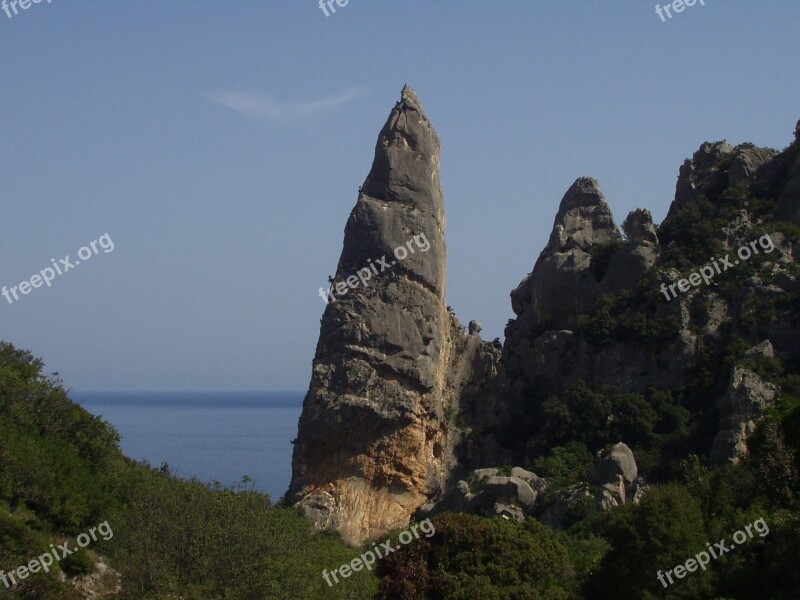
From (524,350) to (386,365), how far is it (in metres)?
7.20

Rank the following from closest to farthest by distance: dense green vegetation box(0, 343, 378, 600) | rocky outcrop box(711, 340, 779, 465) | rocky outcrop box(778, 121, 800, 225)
Result: dense green vegetation box(0, 343, 378, 600), rocky outcrop box(711, 340, 779, 465), rocky outcrop box(778, 121, 800, 225)

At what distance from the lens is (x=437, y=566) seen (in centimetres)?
2900

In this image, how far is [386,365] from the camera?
47000mm

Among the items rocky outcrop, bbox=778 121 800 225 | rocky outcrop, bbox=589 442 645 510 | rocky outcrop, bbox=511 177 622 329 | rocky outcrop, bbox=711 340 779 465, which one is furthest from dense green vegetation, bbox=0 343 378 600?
rocky outcrop, bbox=778 121 800 225

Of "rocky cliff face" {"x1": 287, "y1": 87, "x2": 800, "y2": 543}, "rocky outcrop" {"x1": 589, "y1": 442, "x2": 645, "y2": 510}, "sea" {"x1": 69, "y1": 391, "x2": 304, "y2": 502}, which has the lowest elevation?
"rocky outcrop" {"x1": 589, "y1": 442, "x2": 645, "y2": 510}

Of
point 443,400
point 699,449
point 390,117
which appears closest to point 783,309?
point 699,449

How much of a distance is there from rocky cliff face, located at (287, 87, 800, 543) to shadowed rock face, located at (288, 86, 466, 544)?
0.05m

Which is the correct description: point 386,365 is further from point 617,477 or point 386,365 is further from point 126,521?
point 126,521

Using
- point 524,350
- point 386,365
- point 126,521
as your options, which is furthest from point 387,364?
point 126,521

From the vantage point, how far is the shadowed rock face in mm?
45562

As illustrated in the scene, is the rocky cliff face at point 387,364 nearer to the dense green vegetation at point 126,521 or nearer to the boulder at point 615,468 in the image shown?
the dense green vegetation at point 126,521

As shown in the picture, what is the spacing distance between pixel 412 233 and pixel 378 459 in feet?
27.5

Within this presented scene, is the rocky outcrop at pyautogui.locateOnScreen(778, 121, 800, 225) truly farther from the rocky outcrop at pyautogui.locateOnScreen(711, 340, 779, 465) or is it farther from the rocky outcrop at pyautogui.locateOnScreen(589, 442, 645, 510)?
the rocky outcrop at pyautogui.locateOnScreen(589, 442, 645, 510)

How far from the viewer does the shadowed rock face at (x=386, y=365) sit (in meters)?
45.6
